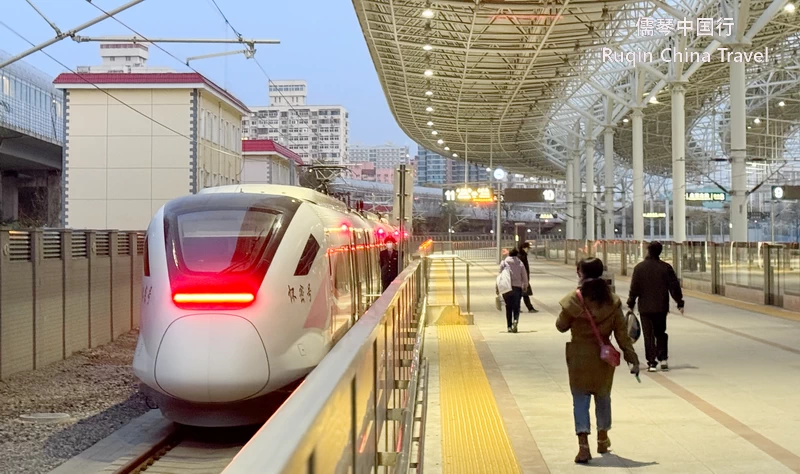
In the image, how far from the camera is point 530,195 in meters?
79.2

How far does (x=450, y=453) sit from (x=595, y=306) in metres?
1.74

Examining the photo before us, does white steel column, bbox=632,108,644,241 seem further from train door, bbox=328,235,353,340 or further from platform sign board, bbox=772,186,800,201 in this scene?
train door, bbox=328,235,353,340

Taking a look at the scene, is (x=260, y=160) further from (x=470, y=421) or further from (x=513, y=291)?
(x=470, y=421)

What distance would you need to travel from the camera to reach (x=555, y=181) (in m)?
146

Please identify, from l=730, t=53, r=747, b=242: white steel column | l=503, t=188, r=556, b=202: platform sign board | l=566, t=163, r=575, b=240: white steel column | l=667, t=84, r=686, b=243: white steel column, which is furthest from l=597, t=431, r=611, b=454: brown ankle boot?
l=503, t=188, r=556, b=202: platform sign board

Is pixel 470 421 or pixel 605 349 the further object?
pixel 470 421

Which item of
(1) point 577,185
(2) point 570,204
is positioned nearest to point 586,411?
(2) point 570,204

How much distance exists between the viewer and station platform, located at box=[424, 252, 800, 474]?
762 centimetres

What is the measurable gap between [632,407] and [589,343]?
285 cm

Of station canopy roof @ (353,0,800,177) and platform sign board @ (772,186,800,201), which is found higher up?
station canopy roof @ (353,0,800,177)

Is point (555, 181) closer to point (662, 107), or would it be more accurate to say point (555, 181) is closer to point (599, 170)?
point (599, 170)

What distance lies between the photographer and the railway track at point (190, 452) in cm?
944

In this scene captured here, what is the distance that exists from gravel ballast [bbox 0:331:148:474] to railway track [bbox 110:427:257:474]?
3.56 ft

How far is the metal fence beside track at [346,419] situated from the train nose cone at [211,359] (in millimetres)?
3427
